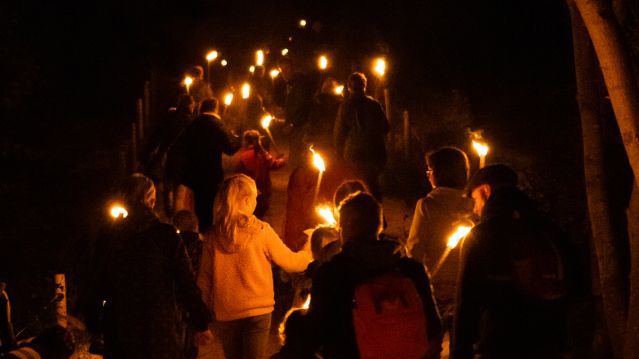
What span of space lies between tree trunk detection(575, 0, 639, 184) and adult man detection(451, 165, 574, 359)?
0.84 m

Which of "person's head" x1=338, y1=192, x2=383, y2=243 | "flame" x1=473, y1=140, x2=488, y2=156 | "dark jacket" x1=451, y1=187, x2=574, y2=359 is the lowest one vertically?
"dark jacket" x1=451, y1=187, x2=574, y2=359

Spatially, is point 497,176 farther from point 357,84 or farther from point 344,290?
point 357,84

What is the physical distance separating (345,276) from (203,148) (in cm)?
487

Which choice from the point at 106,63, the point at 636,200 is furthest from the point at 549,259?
the point at 106,63

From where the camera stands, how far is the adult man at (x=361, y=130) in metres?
8.48

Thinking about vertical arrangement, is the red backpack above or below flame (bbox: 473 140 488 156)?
below

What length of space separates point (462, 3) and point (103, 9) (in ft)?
51.5

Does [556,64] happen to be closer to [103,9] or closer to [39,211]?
[39,211]

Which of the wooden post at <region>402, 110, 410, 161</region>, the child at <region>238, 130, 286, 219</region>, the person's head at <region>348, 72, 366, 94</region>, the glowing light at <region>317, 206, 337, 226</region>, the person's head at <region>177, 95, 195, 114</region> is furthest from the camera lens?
the wooden post at <region>402, 110, 410, 161</region>

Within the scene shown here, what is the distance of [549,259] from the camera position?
3.61m

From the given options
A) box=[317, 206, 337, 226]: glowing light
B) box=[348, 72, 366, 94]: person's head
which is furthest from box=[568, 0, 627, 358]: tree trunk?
box=[348, 72, 366, 94]: person's head

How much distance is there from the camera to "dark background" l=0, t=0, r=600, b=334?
13781mm

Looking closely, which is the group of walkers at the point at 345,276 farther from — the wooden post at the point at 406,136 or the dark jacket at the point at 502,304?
the wooden post at the point at 406,136

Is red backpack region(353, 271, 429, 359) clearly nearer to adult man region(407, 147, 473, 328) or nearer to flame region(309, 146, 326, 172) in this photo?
adult man region(407, 147, 473, 328)
